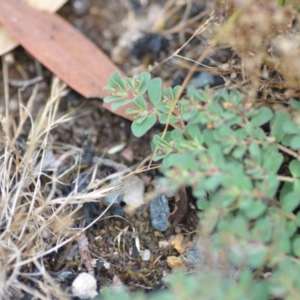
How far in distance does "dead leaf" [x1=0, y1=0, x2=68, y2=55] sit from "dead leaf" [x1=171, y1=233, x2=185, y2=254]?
1.03 m

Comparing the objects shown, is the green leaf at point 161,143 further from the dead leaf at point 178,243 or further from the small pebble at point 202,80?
the small pebble at point 202,80

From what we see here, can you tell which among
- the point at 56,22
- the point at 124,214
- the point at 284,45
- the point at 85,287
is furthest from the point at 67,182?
the point at 284,45

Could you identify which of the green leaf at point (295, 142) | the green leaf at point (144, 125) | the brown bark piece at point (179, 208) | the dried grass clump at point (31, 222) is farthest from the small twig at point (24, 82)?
the green leaf at point (295, 142)

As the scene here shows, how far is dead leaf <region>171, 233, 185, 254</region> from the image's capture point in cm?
181

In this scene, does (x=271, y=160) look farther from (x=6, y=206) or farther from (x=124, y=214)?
(x=6, y=206)

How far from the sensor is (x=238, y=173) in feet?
4.61

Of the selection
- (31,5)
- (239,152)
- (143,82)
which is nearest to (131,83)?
(143,82)

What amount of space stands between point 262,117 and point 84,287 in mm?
710

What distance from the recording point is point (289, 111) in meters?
1.64

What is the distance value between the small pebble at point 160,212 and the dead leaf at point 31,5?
90cm

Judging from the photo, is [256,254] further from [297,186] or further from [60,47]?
[60,47]

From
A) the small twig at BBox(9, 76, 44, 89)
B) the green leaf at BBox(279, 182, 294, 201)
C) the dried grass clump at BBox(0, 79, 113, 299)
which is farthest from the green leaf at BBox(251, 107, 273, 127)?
the small twig at BBox(9, 76, 44, 89)

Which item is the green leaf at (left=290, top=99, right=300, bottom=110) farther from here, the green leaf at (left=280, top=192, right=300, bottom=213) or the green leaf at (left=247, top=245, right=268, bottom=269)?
the green leaf at (left=247, top=245, right=268, bottom=269)

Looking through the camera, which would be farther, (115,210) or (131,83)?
(115,210)
